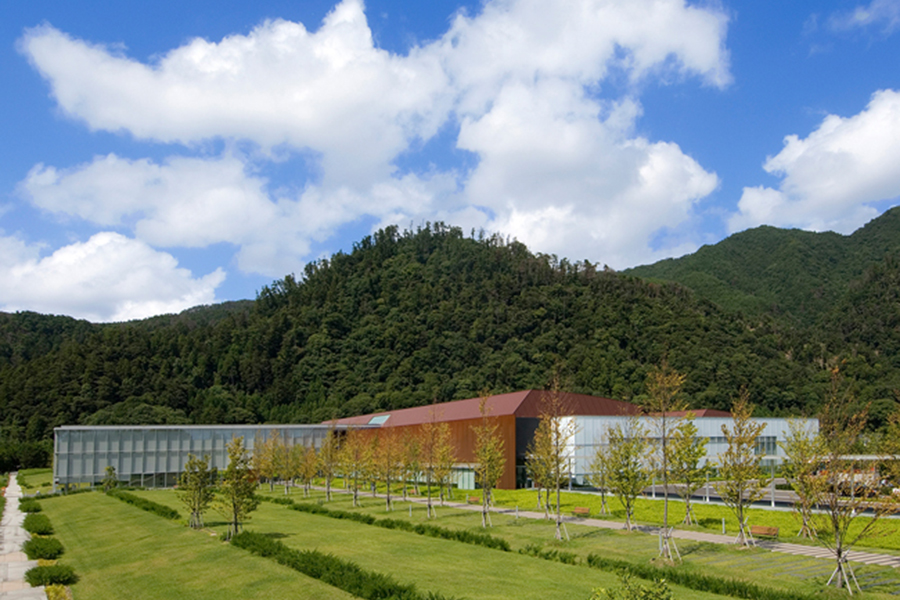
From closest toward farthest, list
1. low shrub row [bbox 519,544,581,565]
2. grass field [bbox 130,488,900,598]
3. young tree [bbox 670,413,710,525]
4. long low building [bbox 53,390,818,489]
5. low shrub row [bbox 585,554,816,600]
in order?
low shrub row [bbox 585,554,816,600] → grass field [bbox 130,488,900,598] → low shrub row [bbox 519,544,581,565] → young tree [bbox 670,413,710,525] → long low building [bbox 53,390,818,489]

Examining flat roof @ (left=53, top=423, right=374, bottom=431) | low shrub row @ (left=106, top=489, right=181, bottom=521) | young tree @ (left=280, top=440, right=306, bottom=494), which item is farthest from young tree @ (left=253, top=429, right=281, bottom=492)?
low shrub row @ (left=106, top=489, right=181, bottom=521)

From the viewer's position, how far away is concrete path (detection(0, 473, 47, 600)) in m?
21.8

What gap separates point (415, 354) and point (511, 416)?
256ft

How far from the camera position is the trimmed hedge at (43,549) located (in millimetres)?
28516

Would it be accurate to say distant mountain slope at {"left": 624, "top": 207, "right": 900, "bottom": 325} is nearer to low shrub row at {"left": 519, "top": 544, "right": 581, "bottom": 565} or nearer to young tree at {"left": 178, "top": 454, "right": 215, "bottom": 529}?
low shrub row at {"left": 519, "top": 544, "right": 581, "bottom": 565}

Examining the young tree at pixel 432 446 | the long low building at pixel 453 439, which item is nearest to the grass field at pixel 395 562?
the young tree at pixel 432 446

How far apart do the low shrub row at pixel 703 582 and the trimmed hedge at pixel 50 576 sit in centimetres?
1832

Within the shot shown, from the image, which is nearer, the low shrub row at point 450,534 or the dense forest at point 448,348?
the low shrub row at point 450,534

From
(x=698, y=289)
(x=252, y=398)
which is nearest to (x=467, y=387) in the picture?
(x=252, y=398)

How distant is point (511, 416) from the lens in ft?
186

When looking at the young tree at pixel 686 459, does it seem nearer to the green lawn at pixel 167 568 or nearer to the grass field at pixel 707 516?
the grass field at pixel 707 516

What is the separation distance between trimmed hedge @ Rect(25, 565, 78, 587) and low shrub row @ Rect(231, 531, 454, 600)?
20.4 ft

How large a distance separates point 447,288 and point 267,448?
99020mm

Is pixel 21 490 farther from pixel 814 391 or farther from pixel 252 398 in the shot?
pixel 814 391
